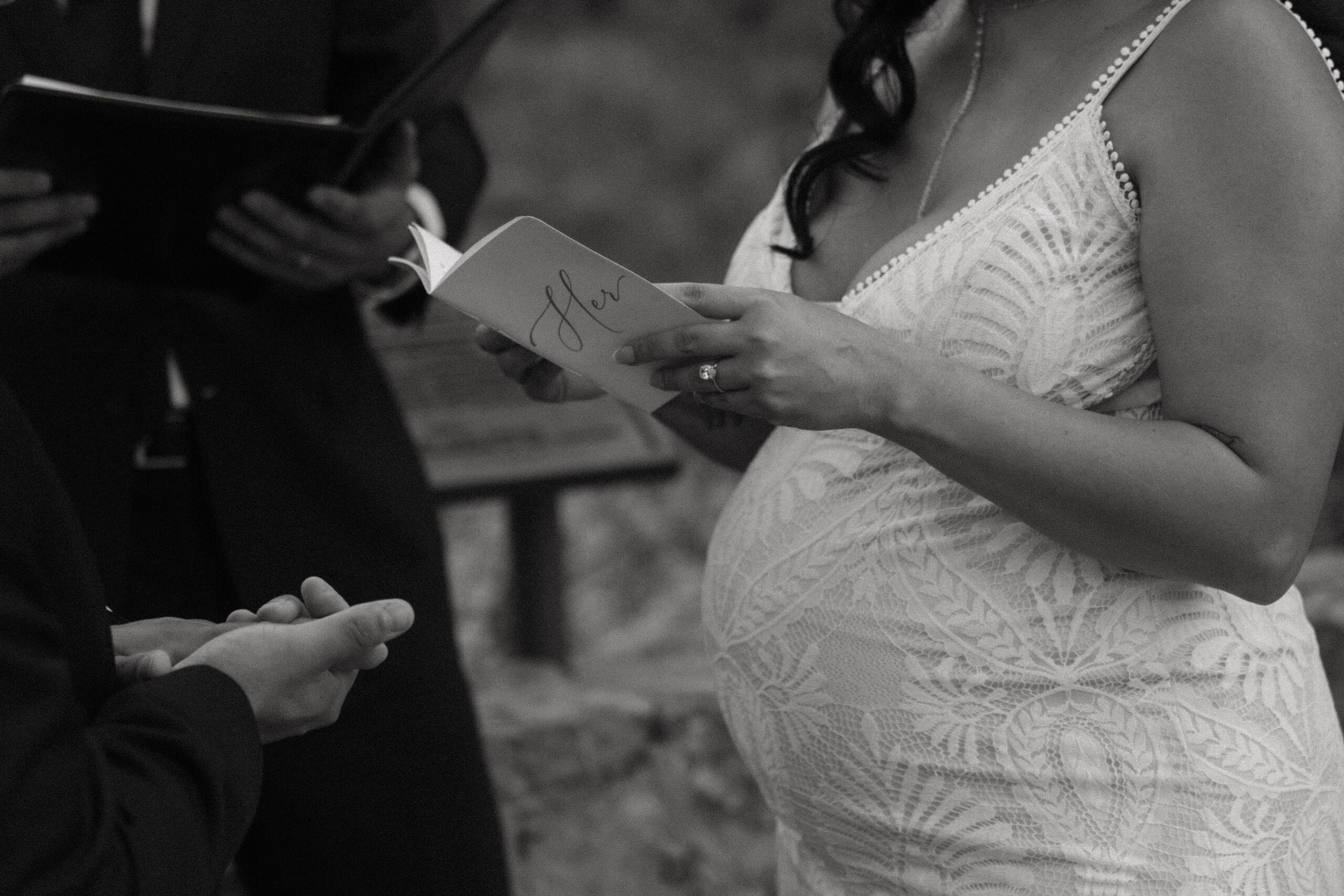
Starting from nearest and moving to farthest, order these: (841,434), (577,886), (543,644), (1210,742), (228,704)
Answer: (228,704) → (1210,742) → (841,434) → (577,886) → (543,644)

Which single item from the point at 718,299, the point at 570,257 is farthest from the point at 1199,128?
the point at 570,257

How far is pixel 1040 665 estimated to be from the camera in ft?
5.52

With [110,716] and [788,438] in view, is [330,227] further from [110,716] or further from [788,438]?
[110,716]

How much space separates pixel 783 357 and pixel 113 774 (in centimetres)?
73

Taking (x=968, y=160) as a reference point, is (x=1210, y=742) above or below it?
below

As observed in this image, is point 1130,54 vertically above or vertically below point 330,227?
above

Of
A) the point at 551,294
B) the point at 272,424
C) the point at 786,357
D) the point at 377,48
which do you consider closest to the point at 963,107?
the point at 786,357

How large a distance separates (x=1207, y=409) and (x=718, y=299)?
→ 19.6 inches

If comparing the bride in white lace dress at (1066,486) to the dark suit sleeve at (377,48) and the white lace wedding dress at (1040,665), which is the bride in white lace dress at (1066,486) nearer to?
the white lace wedding dress at (1040,665)

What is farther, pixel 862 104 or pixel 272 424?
pixel 272 424

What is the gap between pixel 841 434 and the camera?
6.09 ft

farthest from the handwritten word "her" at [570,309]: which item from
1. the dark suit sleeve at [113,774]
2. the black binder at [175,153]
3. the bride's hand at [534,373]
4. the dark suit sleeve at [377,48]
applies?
the dark suit sleeve at [377,48]

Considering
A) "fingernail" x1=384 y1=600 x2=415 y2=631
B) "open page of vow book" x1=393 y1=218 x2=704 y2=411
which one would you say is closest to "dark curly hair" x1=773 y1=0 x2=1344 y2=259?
"open page of vow book" x1=393 y1=218 x2=704 y2=411

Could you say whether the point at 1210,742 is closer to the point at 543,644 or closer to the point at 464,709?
the point at 464,709
